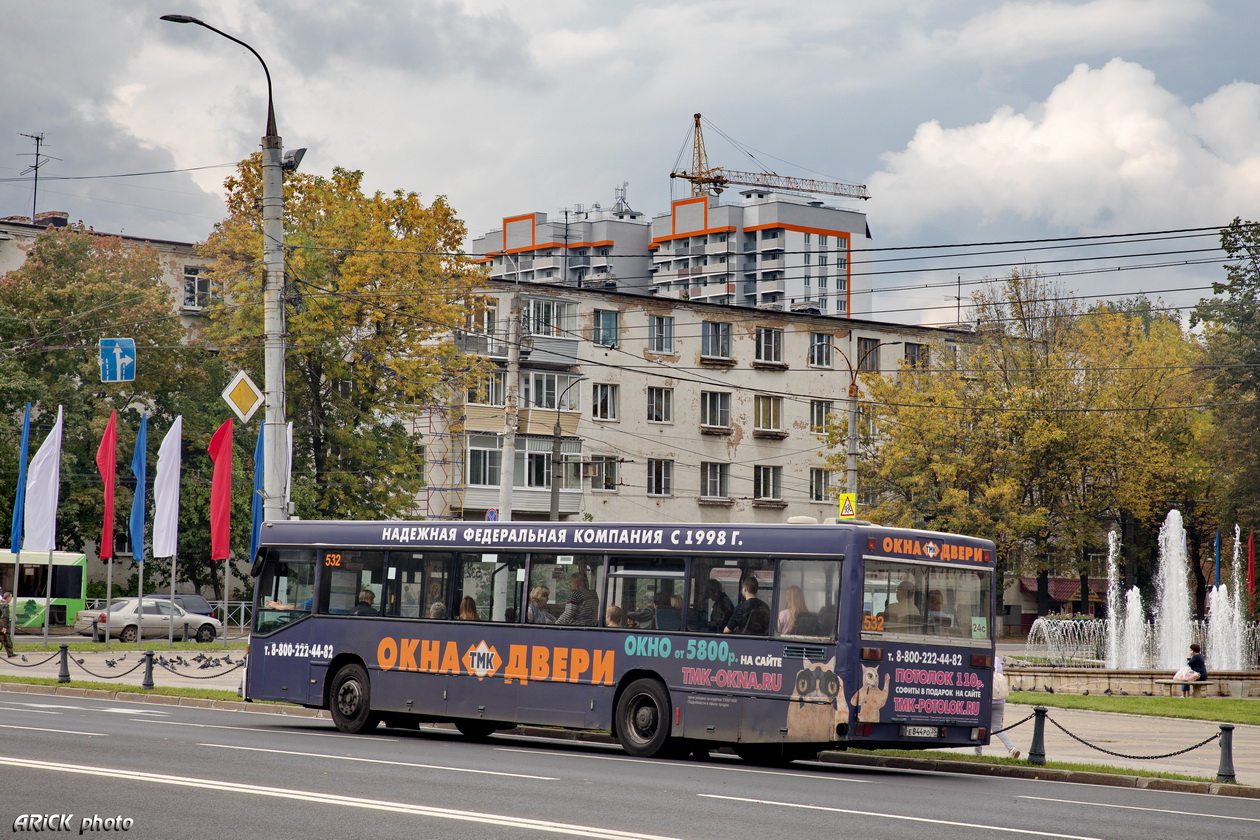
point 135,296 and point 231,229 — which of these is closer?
point 231,229

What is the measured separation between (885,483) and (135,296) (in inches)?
1131

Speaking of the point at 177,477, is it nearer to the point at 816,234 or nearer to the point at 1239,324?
the point at 1239,324

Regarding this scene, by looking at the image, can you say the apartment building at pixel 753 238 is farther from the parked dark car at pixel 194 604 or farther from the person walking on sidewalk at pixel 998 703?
the person walking on sidewalk at pixel 998 703

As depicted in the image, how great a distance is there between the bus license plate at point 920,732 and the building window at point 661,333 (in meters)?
51.9

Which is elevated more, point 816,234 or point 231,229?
point 816,234

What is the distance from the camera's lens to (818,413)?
241 feet

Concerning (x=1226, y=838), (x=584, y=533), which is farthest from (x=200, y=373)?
(x=1226, y=838)

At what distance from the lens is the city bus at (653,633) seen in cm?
1714

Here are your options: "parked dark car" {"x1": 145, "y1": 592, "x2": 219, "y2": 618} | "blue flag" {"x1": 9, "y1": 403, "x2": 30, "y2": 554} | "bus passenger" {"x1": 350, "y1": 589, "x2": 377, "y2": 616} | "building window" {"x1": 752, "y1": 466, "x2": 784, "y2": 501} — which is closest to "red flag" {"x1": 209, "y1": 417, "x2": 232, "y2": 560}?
"blue flag" {"x1": 9, "y1": 403, "x2": 30, "y2": 554}

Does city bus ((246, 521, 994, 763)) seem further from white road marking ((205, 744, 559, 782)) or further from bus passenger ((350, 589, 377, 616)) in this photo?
white road marking ((205, 744, 559, 782))

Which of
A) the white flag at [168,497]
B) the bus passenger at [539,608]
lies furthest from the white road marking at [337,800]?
the white flag at [168,497]

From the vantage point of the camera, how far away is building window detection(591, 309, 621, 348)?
222 ft

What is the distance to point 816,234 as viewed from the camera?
145375mm

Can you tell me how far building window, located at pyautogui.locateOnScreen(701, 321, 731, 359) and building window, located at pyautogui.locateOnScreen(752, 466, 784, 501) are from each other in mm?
5399
